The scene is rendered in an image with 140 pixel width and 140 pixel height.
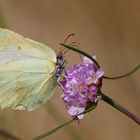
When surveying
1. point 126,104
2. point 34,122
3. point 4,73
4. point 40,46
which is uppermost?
point 40,46

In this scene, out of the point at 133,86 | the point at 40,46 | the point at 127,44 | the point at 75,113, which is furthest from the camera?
the point at 127,44

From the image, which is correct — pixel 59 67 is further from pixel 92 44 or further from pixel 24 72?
pixel 92 44

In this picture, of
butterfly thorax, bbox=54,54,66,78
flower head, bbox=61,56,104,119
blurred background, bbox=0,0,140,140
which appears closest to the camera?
flower head, bbox=61,56,104,119

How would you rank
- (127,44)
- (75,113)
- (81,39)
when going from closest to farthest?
(75,113), (127,44), (81,39)

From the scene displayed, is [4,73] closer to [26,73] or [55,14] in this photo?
[26,73]

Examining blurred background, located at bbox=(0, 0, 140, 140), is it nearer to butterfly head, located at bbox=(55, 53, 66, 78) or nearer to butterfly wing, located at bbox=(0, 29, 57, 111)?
butterfly wing, located at bbox=(0, 29, 57, 111)

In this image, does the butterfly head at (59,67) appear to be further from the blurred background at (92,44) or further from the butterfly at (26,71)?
the blurred background at (92,44)

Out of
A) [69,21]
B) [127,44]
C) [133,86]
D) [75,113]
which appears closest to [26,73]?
[75,113]

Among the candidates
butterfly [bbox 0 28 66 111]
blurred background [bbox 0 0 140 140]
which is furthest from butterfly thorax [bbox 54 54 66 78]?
blurred background [bbox 0 0 140 140]

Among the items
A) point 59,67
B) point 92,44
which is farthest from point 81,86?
point 92,44
